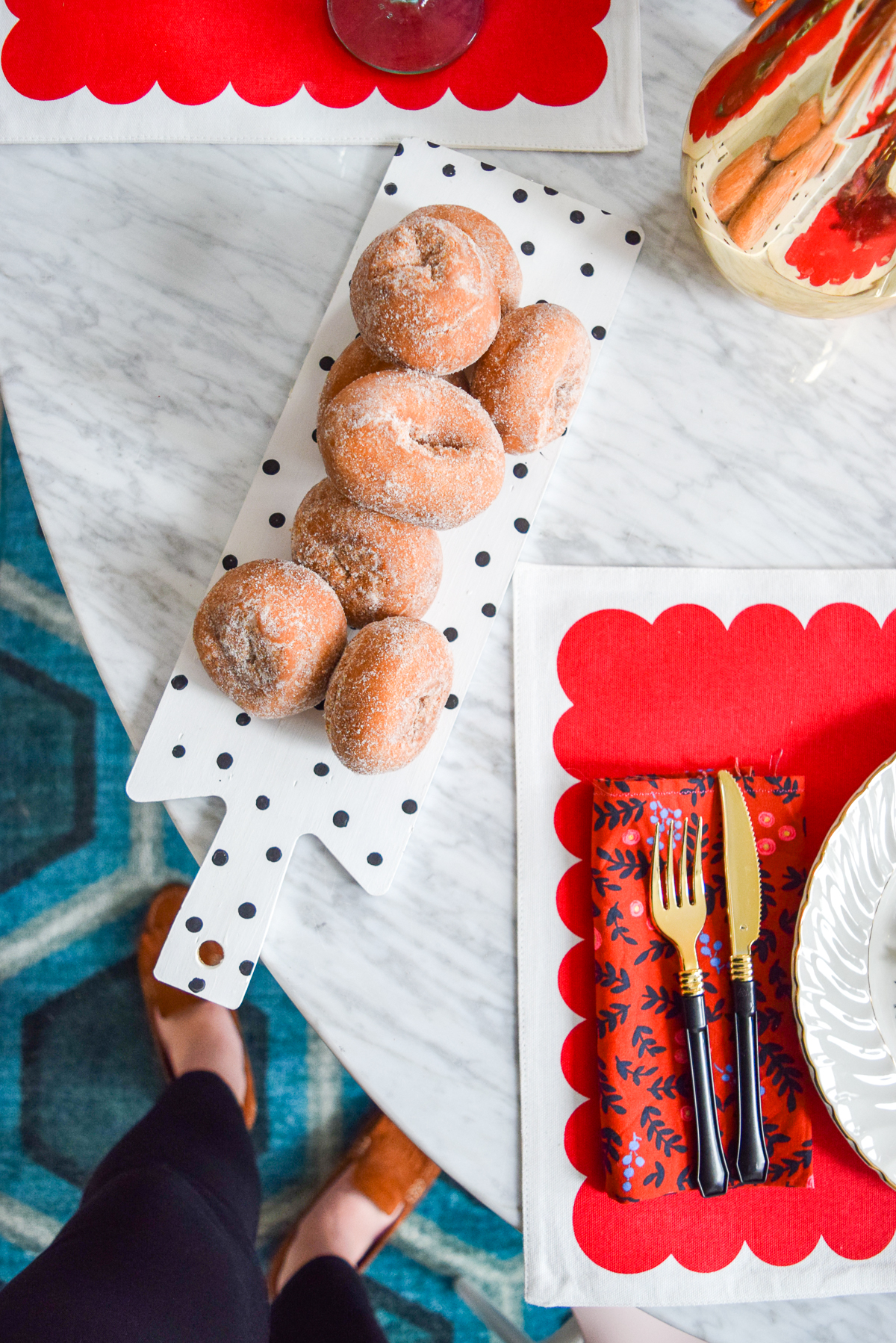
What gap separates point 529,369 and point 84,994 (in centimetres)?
104

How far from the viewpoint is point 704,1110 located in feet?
1.98

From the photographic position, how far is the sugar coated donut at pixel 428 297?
55cm

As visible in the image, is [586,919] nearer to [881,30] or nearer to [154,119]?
[881,30]

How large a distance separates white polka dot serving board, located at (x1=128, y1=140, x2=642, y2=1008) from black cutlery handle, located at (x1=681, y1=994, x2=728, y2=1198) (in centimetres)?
25

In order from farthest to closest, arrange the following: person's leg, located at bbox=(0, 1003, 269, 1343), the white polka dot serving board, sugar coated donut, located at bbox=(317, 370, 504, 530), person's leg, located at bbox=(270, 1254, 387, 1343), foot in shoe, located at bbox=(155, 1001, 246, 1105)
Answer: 1. foot in shoe, located at bbox=(155, 1001, 246, 1105)
2. person's leg, located at bbox=(270, 1254, 387, 1343)
3. person's leg, located at bbox=(0, 1003, 269, 1343)
4. the white polka dot serving board
5. sugar coated donut, located at bbox=(317, 370, 504, 530)

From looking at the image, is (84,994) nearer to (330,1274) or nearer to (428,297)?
(330,1274)

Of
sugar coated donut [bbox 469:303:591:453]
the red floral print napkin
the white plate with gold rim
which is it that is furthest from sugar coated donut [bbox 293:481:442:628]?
the white plate with gold rim

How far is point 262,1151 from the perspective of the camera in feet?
3.89

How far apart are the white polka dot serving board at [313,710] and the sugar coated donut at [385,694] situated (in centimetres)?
8

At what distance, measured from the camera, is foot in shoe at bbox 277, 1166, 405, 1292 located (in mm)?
1137

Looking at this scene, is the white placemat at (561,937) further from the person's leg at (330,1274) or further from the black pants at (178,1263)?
the person's leg at (330,1274)

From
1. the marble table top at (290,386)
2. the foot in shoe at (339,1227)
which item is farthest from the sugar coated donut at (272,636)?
the foot in shoe at (339,1227)

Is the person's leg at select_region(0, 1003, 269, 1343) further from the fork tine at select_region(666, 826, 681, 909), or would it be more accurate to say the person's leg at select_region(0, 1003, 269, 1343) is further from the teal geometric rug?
the fork tine at select_region(666, 826, 681, 909)

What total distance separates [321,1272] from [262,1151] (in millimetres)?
165
